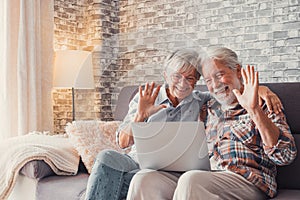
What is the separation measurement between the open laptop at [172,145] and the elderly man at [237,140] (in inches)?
3.5

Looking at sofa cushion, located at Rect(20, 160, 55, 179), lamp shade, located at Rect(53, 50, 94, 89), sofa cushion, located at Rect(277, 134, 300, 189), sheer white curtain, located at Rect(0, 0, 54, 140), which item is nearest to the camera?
sofa cushion, located at Rect(277, 134, 300, 189)

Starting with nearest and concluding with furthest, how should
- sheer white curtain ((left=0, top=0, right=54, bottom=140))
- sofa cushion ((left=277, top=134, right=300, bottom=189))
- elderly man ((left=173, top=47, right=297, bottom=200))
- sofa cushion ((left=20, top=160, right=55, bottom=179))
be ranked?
elderly man ((left=173, top=47, right=297, bottom=200)), sofa cushion ((left=277, top=134, right=300, bottom=189)), sofa cushion ((left=20, top=160, right=55, bottom=179)), sheer white curtain ((left=0, top=0, right=54, bottom=140))

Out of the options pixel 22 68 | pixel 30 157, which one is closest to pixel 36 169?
pixel 30 157

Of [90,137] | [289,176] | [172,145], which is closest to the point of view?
[172,145]

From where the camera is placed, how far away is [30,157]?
9.11ft

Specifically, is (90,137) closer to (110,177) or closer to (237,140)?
(110,177)

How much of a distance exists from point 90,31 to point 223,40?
1270 millimetres

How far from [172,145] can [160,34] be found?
1682 mm

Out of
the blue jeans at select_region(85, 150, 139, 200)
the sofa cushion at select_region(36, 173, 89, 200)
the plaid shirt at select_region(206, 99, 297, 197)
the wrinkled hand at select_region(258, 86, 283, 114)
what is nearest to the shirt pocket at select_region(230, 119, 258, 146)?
the plaid shirt at select_region(206, 99, 297, 197)

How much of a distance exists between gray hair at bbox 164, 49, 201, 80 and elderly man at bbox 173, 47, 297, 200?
1.7 inches

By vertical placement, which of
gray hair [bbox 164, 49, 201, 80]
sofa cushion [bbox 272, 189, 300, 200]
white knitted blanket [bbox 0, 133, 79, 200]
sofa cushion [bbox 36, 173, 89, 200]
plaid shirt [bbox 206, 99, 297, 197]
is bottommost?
sofa cushion [bbox 36, 173, 89, 200]

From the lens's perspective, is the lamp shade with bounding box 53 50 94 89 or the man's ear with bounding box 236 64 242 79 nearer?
the man's ear with bounding box 236 64 242 79

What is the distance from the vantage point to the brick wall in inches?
111

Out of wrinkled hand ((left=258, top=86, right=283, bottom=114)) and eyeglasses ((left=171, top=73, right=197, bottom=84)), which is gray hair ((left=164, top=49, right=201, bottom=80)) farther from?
wrinkled hand ((left=258, top=86, right=283, bottom=114))
